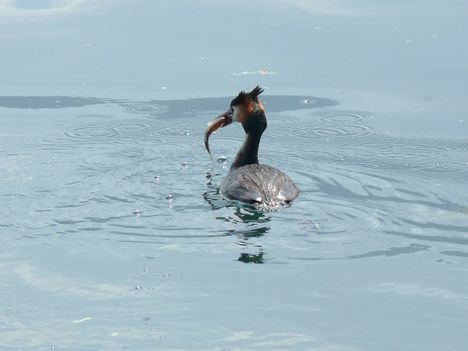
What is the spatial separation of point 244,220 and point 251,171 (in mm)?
971

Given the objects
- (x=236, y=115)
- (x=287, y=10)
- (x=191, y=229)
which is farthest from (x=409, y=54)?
(x=191, y=229)

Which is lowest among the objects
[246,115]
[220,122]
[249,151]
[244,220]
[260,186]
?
[244,220]

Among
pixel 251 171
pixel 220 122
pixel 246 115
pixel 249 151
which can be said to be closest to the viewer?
pixel 251 171

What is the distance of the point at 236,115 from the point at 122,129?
1250 millimetres

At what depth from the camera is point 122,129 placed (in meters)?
11.3

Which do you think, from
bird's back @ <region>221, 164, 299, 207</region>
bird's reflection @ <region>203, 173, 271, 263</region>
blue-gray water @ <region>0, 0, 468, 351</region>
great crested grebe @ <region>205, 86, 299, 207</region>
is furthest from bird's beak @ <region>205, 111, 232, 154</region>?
bird's back @ <region>221, 164, 299, 207</region>

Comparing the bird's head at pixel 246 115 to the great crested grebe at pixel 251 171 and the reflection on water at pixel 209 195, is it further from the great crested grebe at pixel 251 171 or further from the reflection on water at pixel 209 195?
the reflection on water at pixel 209 195

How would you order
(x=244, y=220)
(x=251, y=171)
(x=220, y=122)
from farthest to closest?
(x=220, y=122) → (x=251, y=171) → (x=244, y=220)

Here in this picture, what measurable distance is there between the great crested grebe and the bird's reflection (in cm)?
9

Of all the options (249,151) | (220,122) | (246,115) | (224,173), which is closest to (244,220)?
(249,151)

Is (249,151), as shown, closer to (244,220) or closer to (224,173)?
(224,173)

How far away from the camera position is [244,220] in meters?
8.88

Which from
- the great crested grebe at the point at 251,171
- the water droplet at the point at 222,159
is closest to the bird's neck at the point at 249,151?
the great crested grebe at the point at 251,171

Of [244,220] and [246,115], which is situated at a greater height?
[246,115]
